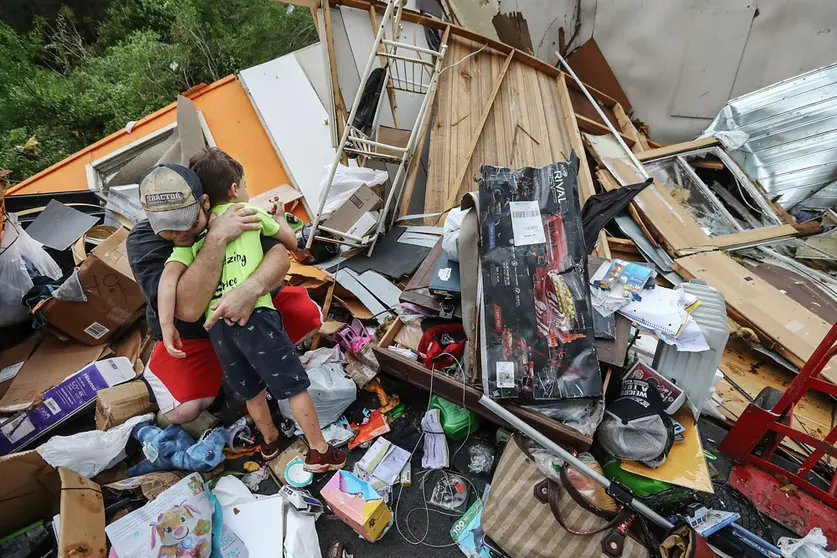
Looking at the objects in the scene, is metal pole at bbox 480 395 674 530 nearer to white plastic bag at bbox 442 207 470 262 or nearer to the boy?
white plastic bag at bbox 442 207 470 262

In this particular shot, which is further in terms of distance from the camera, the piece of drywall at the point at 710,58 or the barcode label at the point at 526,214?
the piece of drywall at the point at 710,58

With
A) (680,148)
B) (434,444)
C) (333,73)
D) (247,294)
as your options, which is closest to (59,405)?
(247,294)

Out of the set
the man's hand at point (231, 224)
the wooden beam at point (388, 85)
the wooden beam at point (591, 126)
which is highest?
the wooden beam at point (388, 85)

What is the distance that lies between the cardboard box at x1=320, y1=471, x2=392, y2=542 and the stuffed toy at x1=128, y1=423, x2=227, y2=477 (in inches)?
26.0

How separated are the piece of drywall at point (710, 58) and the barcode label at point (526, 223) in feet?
17.4

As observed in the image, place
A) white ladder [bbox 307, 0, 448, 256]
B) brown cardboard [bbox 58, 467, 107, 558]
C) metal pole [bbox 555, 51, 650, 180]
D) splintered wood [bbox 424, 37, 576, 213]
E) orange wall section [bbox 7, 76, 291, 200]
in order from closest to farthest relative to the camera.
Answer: brown cardboard [bbox 58, 467, 107, 558] → white ladder [bbox 307, 0, 448, 256] → splintered wood [bbox 424, 37, 576, 213] → orange wall section [bbox 7, 76, 291, 200] → metal pole [bbox 555, 51, 650, 180]

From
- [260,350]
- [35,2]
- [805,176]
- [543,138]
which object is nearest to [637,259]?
[543,138]

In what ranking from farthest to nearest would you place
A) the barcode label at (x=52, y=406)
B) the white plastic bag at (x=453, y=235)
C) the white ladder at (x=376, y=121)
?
the white ladder at (x=376, y=121), the barcode label at (x=52, y=406), the white plastic bag at (x=453, y=235)

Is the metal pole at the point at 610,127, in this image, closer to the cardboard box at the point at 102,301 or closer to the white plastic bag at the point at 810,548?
the white plastic bag at the point at 810,548

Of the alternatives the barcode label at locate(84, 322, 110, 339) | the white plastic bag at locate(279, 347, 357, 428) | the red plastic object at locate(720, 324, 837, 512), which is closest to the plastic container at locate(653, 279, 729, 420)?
the red plastic object at locate(720, 324, 837, 512)

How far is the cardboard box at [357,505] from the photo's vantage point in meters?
2.01

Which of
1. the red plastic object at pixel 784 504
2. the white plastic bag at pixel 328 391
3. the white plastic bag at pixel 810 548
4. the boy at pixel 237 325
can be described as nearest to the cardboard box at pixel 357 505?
the boy at pixel 237 325

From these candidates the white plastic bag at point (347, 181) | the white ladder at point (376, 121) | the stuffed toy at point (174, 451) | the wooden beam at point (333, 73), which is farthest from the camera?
the wooden beam at point (333, 73)

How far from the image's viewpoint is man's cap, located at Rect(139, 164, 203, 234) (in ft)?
5.62
